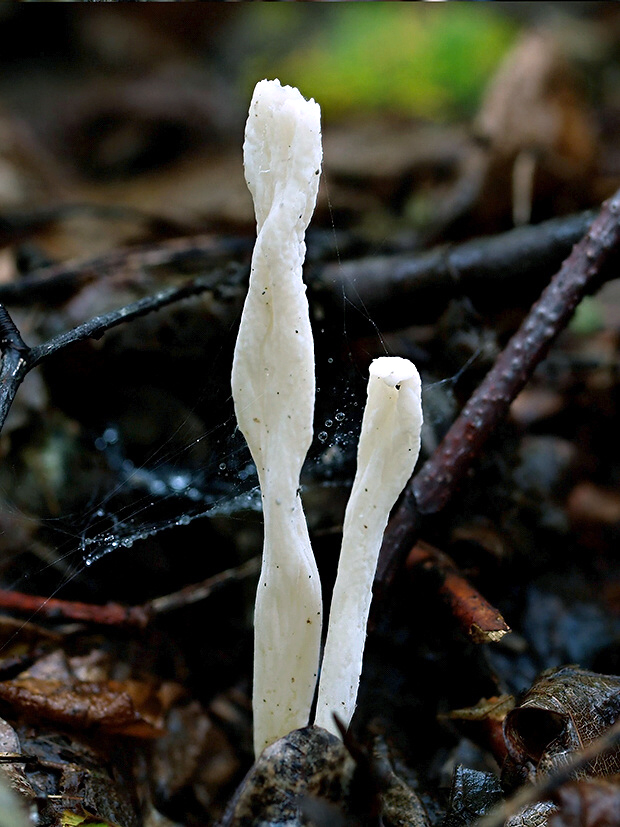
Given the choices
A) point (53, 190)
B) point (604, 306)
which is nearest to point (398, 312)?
point (604, 306)

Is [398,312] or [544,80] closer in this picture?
[398,312]

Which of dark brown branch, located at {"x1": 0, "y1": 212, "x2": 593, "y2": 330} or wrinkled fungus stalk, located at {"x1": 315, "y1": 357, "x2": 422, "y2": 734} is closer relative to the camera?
wrinkled fungus stalk, located at {"x1": 315, "y1": 357, "x2": 422, "y2": 734}

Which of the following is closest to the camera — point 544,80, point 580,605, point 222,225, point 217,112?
point 580,605

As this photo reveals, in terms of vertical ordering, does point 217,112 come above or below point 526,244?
above

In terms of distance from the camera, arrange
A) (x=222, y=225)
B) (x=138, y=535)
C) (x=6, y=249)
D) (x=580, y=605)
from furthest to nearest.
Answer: (x=222, y=225) < (x=6, y=249) < (x=580, y=605) < (x=138, y=535)

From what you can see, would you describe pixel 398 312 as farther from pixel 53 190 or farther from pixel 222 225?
pixel 53 190

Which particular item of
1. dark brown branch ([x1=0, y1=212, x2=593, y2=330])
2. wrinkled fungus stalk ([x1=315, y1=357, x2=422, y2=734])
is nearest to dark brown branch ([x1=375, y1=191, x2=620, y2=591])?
wrinkled fungus stalk ([x1=315, y1=357, x2=422, y2=734])

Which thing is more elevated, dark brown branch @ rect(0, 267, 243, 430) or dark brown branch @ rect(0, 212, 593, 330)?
dark brown branch @ rect(0, 212, 593, 330)

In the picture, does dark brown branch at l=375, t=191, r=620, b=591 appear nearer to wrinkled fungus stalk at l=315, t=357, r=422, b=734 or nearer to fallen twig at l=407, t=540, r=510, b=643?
fallen twig at l=407, t=540, r=510, b=643
